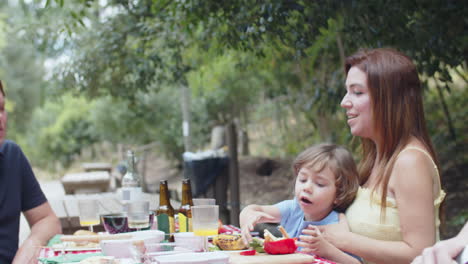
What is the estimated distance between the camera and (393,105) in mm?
2115

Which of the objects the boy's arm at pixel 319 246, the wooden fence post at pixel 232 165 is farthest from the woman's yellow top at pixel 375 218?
the wooden fence post at pixel 232 165

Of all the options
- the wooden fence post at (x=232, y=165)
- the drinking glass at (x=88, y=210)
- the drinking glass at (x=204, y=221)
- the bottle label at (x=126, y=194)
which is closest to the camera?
the drinking glass at (x=204, y=221)

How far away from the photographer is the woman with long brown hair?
198 cm

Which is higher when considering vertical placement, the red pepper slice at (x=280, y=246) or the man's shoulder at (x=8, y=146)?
the man's shoulder at (x=8, y=146)

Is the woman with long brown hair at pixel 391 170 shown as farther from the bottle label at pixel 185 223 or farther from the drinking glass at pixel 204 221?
the bottle label at pixel 185 223

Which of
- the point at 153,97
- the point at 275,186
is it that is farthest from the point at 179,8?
the point at 153,97

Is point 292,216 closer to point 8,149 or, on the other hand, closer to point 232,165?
point 8,149

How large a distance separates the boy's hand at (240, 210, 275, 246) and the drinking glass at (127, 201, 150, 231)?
0.42m

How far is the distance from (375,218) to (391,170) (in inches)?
7.9

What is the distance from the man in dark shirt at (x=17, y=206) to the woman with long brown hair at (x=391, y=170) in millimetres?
1381

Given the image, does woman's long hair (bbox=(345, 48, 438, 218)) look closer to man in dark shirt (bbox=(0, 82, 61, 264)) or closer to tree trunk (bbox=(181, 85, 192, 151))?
man in dark shirt (bbox=(0, 82, 61, 264))

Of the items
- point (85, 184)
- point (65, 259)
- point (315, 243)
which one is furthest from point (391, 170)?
point (85, 184)

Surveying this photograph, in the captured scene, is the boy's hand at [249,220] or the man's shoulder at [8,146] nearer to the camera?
the boy's hand at [249,220]

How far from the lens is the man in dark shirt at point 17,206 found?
2.60 m
